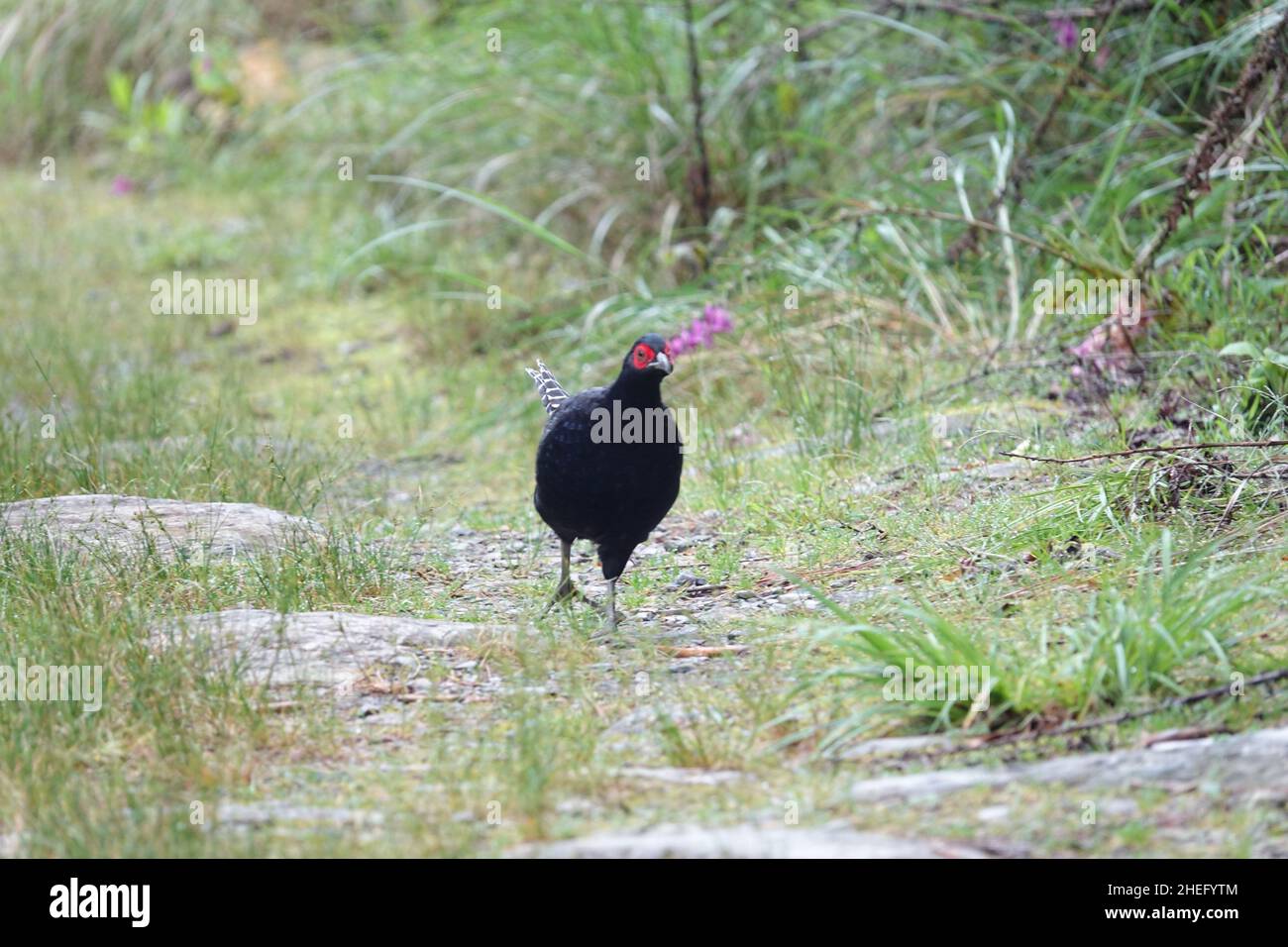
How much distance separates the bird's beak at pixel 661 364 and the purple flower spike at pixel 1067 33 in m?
3.58

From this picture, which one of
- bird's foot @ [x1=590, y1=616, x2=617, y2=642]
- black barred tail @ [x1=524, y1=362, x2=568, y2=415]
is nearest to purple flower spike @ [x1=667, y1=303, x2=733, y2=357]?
black barred tail @ [x1=524, y1=362, x2=568, y2=415]

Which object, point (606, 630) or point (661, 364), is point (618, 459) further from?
point (606, 630)

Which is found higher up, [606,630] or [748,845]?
[606,630]

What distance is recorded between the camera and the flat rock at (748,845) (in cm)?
256

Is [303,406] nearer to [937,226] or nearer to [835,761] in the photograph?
[937,226]

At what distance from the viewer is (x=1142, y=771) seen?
2.76 metres

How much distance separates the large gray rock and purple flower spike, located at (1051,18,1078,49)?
4.06 meters

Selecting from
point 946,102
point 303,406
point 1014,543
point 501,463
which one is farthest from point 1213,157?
point 303,406

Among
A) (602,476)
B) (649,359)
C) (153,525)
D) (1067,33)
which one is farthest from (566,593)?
(1067,33)

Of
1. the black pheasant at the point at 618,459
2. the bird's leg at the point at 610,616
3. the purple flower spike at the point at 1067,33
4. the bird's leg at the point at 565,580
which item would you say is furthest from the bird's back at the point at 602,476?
the purple flower spike at the point at 1067,33

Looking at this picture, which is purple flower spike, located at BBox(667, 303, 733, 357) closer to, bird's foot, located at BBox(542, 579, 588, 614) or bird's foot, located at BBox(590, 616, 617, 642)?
bird's foot, located at BBox(542, 579, 588, 614)

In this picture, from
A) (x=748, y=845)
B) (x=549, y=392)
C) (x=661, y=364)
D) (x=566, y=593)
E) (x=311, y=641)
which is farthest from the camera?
(x=549, y=392)

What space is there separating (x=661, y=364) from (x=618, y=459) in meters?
0.28

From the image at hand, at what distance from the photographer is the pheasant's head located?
12.6 ft
